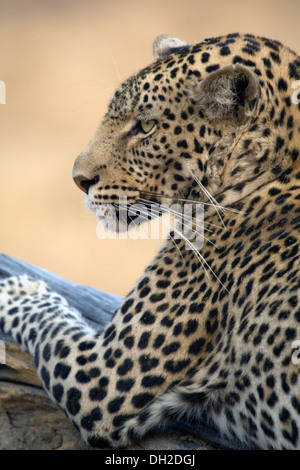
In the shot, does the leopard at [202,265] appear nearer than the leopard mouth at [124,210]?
Yes

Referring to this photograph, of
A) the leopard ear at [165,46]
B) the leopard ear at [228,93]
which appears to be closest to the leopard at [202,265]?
the leopard ear at [228,93]

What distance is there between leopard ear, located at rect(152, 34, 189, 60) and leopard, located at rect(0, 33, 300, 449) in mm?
463

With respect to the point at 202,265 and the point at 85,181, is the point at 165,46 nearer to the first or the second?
the point at 85,181

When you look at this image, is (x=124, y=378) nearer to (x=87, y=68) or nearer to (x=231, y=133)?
(x=231, y=133)

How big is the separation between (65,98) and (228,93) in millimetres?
15664

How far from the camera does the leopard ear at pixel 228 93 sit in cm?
464

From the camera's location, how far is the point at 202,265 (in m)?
4.66

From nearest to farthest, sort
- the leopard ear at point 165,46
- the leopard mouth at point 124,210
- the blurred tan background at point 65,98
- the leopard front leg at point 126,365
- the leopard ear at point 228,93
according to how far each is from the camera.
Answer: the leopard front leg at point 126,365 < the leopard ear at point 228,93 < the leopard mouth at point 124,210 < the leopard ear at point 165,46 < the blurred tan background at point 65,98

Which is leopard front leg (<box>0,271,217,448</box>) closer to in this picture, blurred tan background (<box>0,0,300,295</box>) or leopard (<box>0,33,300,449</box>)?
leopard (<box>0,33,300,449</box>)

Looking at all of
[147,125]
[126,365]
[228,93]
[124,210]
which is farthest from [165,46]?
[126,365]

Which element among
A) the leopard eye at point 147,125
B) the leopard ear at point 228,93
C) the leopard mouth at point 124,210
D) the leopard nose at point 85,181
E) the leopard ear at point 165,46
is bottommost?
the leopard mouth at point 124,210

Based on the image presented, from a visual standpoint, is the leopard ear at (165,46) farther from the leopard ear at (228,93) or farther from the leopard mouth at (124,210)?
the leopard mouth at (124,210)

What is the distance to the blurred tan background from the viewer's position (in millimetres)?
16281

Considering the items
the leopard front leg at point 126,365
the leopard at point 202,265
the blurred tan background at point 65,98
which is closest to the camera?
the leopard at point 202,265
